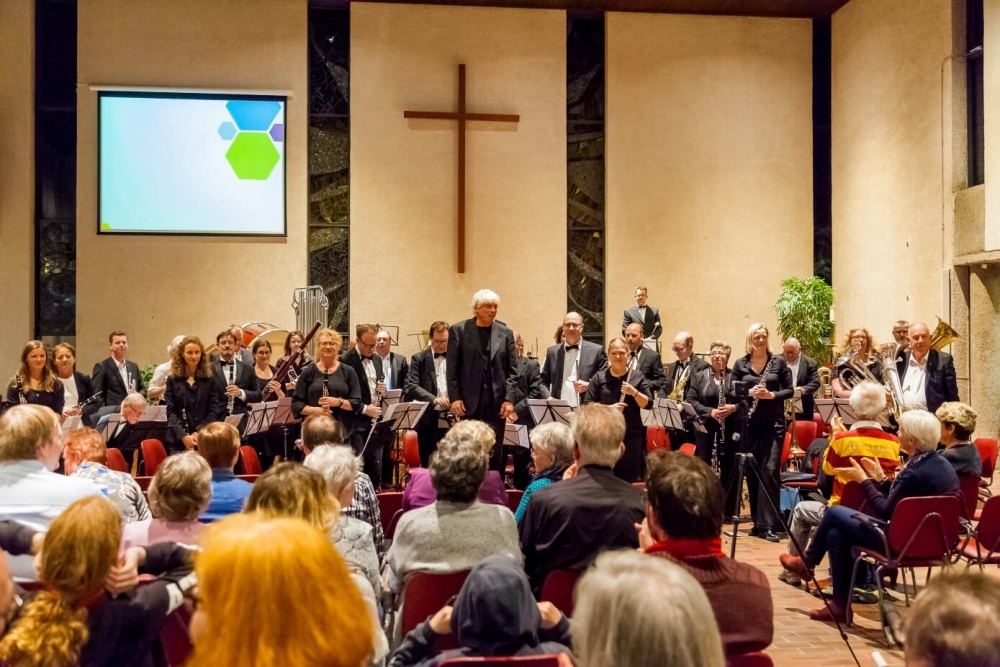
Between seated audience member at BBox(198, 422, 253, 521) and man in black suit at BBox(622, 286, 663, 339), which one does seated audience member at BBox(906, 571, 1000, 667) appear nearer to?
seated audience member at BBox(198, 422, 253, 521)

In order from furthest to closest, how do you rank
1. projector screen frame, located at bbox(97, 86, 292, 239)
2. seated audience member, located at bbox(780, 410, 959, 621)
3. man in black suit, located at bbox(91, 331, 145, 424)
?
projector screen frame, located at bbox(97, 86, 292, 239) → man in black suit, located at bbox(91, 331, 145, 424) → seated audience member, located at bbox(780, 410, 959, 621)

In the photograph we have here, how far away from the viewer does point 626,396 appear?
21.7 feet

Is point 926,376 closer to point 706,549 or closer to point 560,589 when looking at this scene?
point 560,589

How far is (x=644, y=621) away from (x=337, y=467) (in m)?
1.89

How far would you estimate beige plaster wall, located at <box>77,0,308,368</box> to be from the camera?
11.3 meters

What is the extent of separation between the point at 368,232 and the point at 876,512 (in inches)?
342

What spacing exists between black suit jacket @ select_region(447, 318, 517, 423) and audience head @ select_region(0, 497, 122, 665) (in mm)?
4339

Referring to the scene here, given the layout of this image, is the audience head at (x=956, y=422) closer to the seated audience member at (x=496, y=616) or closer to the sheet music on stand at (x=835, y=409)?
the sheet music on stand at (x=835, y=409)

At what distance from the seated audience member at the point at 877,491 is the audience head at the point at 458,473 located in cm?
197

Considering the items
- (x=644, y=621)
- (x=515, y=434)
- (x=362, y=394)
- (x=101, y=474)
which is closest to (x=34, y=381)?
(x=362, y=394)

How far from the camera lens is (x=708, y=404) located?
708 cm

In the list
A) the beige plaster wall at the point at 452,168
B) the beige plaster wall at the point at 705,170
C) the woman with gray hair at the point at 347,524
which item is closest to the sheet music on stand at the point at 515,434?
the woman with gray hair at the point at 347,524

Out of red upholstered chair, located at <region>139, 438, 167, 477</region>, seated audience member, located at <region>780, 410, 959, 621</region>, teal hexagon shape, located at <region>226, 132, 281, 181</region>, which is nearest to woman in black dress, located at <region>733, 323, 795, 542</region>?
seated audience member, located at <region>780, 410, 959, 621</region>

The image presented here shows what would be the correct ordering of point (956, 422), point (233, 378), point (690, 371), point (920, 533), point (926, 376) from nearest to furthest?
1. point (920, 533)
2. point (956, 422)
3. point (926, 376)
4. point (233, 378)
5. point (690, 371)
